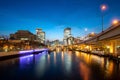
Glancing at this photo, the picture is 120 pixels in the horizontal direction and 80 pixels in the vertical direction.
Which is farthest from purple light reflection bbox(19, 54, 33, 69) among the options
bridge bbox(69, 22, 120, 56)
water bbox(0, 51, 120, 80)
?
bridge bbox(69, 22, 120, 56)

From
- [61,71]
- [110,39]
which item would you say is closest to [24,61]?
[61,71]

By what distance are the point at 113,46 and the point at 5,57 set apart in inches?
1517

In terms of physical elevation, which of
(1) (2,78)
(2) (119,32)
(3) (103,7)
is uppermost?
(3) (103,7)

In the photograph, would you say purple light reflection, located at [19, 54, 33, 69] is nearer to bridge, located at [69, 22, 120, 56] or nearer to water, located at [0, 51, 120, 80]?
water, located at [0, 51, 120, 80]

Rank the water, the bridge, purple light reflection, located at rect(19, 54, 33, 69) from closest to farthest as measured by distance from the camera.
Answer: the water, purple light reflection, located at rect(19, 54, 33, 69), the bridge

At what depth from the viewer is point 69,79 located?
898 inches

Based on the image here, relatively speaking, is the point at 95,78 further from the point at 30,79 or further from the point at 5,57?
the point at 5,57

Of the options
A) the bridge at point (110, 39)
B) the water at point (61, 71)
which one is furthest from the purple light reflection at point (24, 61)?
the bridge at point (110, 39)

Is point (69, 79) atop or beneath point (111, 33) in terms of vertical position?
beneath

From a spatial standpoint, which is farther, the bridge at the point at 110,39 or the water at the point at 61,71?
the bridge at the point at 110,39

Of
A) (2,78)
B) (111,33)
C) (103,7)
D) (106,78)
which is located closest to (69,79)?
(106,78)

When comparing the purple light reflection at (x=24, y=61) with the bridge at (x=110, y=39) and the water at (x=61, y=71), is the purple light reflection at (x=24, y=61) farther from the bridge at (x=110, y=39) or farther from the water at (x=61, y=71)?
the bridge at (x=110, y=39)

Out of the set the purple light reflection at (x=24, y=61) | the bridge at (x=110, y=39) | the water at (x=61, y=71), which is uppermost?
the bridge at (x=110, y=39)

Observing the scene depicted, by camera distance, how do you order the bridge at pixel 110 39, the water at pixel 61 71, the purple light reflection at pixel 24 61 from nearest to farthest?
the water at pixel 61 71 → the purple light reflection at pixel 24 61 → the bridge at pixel 110 39
